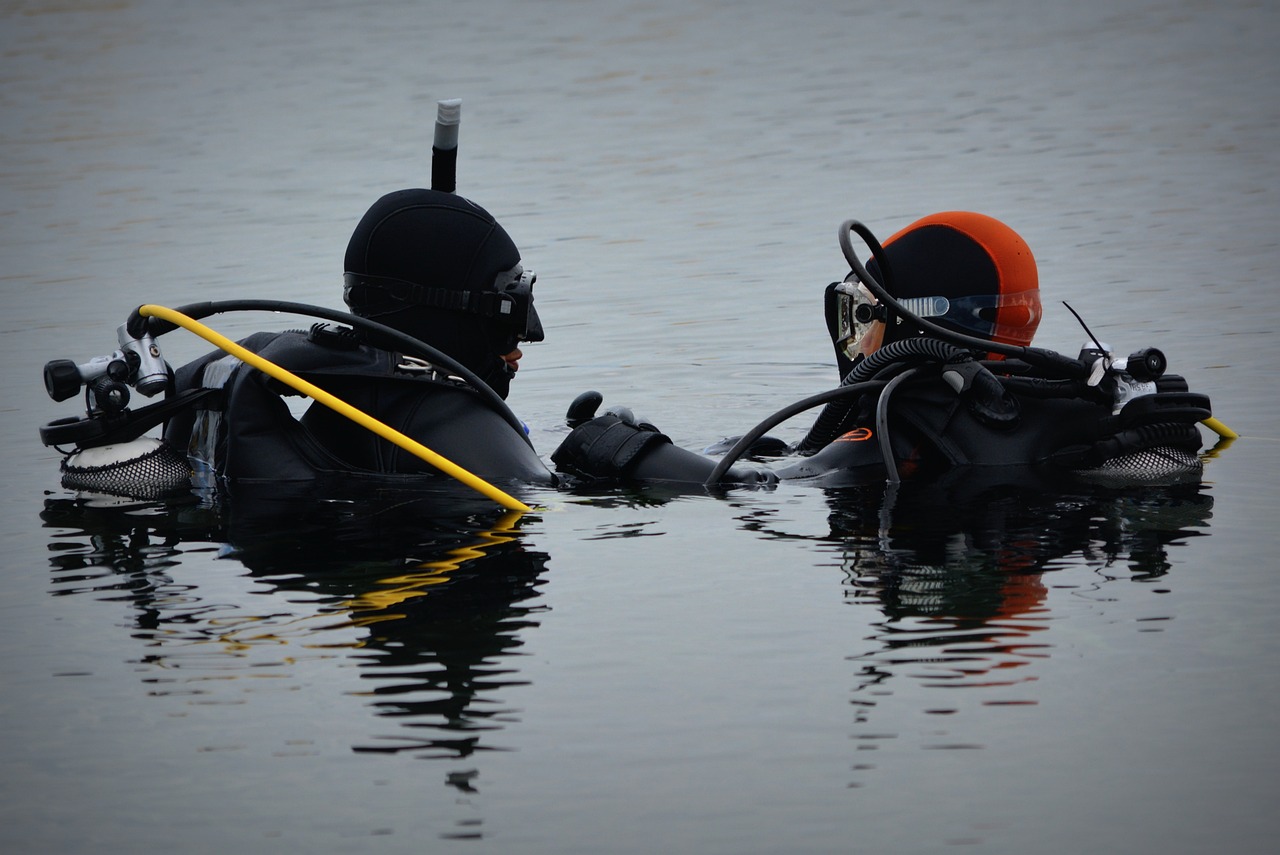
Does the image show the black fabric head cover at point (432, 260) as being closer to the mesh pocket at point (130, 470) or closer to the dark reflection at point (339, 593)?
the dark reflection at point (339, 593)

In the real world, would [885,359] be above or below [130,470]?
above

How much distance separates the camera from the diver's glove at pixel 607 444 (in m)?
6.00

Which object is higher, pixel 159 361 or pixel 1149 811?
pixel 159 361

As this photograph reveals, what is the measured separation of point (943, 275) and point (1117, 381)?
0.63 meters

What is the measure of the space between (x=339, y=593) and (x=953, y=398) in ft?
6.73

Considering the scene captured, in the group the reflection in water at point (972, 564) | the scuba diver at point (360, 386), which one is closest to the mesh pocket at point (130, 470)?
the scuba diver at point (360, 386)

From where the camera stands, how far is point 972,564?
5.05 m

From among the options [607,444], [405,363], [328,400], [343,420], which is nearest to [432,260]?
[405,363]

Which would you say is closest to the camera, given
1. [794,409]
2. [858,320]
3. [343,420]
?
[794,409]

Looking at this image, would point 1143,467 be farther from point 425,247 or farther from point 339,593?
point 339,593

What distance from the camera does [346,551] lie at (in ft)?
17.4

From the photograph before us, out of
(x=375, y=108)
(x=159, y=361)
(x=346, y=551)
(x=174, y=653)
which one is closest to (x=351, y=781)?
(x=174, y=653)

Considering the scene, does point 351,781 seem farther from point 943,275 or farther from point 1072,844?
point 943,275

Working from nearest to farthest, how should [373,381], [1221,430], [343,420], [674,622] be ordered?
[674,622]
[373,381]
[343,420]
[1221,430]
